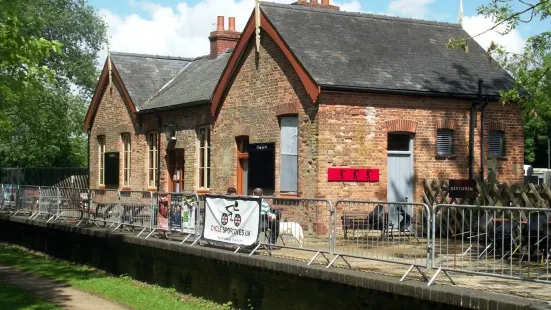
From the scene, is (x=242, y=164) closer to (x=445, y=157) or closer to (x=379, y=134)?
(x=379, y=134)

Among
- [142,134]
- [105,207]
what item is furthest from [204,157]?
[142,134]

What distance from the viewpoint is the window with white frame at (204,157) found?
89.2 feet

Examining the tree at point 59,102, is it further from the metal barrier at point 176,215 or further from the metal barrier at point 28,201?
the metal barrier at point 176,215

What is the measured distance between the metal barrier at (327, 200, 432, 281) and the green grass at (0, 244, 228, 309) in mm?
3323

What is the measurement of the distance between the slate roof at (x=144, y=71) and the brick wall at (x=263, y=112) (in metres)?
7.10

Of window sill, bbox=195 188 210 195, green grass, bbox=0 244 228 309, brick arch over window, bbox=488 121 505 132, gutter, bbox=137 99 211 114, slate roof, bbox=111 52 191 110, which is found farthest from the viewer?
slate roof, bbox=111 52 191 110

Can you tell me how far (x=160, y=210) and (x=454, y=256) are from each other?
31.7ft

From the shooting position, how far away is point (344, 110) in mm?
21312

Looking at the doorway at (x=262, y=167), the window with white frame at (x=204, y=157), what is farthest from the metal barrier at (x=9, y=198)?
the doorway at (x=262, y=167)

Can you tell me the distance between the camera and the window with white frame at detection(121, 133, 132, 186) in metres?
32.9

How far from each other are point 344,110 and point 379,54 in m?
2.58

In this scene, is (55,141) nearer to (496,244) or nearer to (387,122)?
(387,122)

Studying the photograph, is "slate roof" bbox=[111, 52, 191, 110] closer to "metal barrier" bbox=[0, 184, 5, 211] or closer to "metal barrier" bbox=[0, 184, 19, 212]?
"metal barrier" bbox=[0, 184, 19, 212]

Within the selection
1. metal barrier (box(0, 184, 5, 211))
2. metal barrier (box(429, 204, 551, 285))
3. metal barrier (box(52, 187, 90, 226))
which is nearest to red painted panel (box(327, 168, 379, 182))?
metal barrier (box(52, 187, 90, 226))
